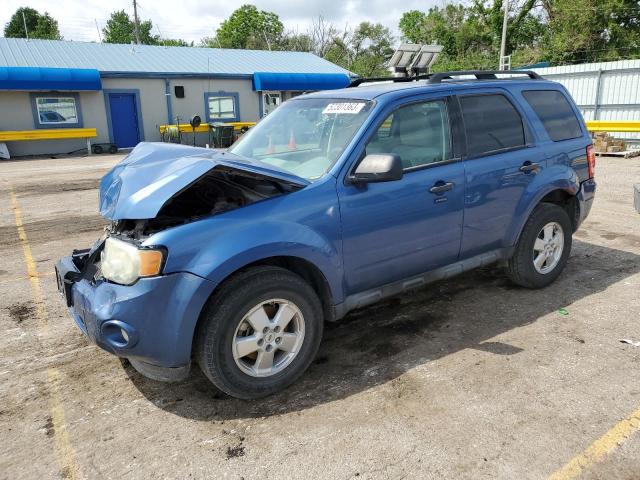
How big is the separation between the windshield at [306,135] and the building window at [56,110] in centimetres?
2001

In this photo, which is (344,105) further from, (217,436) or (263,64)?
(263,64)

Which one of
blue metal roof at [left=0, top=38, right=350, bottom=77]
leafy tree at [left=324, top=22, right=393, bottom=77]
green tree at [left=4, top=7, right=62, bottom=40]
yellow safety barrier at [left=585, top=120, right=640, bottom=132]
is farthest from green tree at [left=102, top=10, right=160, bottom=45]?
yellow safety barrier at [left=585, top=120, right=640, bottom=132]

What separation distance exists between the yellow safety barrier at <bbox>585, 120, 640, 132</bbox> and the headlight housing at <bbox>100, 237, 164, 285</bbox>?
56.7 ft

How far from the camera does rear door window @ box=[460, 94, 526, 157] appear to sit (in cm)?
411

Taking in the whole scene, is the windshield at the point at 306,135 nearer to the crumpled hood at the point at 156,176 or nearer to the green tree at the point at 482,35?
the crumpled hood at the point at 156,176

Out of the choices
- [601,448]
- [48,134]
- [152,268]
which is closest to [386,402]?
[601,448]

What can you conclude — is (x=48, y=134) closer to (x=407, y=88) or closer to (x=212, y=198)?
(x=212, y=198)

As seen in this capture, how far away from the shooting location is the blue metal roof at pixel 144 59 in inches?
848

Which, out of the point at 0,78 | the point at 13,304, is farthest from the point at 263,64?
the point at 13,304

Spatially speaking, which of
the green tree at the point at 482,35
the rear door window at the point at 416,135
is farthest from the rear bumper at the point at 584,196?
the green tree at the point at 482,35

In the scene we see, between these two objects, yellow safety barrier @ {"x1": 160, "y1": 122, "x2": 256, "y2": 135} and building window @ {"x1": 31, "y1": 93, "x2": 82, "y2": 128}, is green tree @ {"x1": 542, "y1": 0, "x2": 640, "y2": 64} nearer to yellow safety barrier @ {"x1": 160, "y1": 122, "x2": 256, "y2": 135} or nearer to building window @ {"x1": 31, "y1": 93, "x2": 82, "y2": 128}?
yellow safety barrier @ {"x1": 160, "y1": 122, "x2": 256, "y2": 135}

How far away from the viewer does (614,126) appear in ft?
53.3

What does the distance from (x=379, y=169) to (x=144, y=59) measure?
943 inches

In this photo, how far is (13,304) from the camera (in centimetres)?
487
